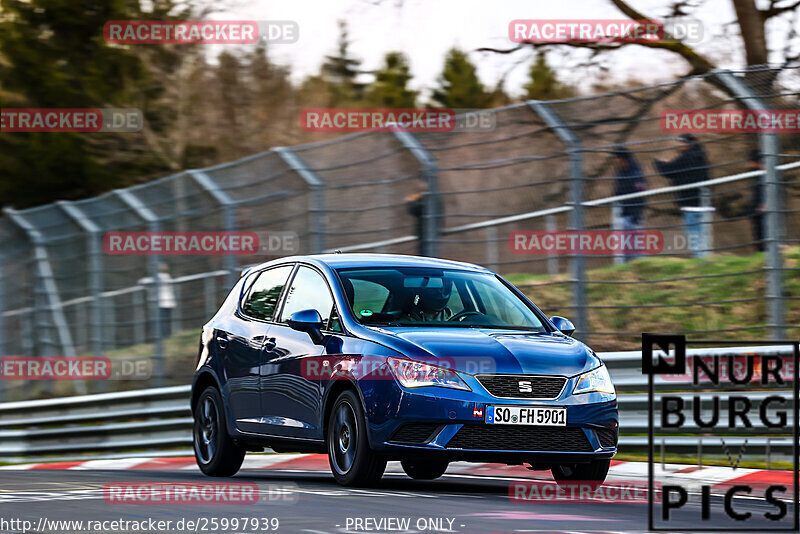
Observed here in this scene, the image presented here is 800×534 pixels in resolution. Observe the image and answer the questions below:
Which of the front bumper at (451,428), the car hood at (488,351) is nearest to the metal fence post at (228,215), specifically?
the car hood at (488,351)

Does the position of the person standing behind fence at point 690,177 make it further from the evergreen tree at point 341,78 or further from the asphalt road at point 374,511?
the evergreen tree at point 341,78

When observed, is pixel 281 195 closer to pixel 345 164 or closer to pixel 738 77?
pixel 345 164

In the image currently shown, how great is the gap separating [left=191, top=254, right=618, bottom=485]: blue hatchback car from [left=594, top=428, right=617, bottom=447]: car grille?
0.02 m

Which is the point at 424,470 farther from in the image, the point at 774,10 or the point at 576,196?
the point at 774,10

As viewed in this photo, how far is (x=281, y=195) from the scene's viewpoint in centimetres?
1544

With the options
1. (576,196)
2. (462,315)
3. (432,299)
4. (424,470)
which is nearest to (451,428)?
(462,315)

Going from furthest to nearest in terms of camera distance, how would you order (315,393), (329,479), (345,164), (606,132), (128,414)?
(128,414)
(345,164)
(606,132)
(329,479)
(315,393)

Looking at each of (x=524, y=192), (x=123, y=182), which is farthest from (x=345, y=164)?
(x=123, y=182)

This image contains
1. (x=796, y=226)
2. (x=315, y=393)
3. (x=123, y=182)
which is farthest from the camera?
(x=123, y=182)

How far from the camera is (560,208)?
13008mm

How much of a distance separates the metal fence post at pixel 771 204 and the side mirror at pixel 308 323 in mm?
3736

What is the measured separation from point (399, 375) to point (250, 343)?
2.26m

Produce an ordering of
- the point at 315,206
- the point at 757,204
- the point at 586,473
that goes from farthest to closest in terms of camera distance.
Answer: the point at 315,206, the point at 757,204, the point at 586,473

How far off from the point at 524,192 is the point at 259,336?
3.51 m
